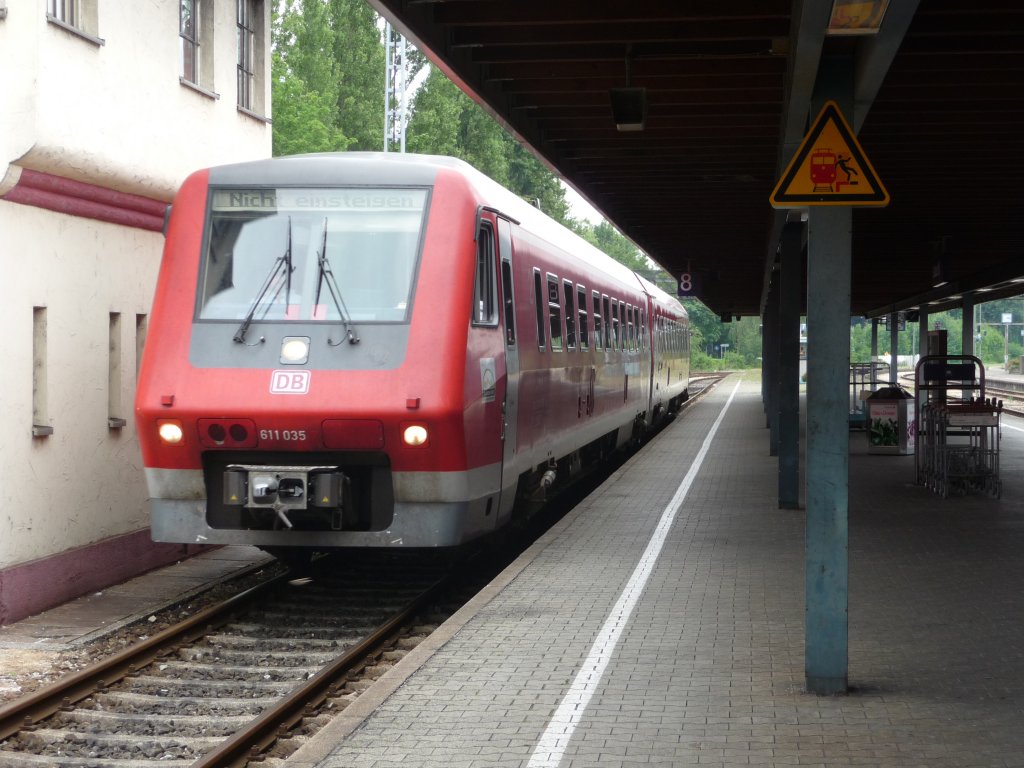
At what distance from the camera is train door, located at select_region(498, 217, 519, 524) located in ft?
35.7

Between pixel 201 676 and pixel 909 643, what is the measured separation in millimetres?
4296

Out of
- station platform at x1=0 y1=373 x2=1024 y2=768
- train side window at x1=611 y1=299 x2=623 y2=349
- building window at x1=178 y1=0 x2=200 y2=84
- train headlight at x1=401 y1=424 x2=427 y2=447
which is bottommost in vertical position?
station platform at x1=0 y1=373 x2=1024 y2=768

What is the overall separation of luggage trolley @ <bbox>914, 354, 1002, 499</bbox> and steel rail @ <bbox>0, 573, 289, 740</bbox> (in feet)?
30.4

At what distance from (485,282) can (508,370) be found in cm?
88

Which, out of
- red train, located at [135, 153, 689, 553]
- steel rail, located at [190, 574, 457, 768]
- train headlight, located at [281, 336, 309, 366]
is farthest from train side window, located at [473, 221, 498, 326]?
steel rail, located at [190, 574, 457, 768]

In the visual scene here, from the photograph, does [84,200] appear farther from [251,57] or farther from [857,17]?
[857,17]

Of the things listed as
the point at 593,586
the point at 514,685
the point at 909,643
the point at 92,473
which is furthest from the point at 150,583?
the point at 909,643

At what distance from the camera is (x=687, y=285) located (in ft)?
94.0

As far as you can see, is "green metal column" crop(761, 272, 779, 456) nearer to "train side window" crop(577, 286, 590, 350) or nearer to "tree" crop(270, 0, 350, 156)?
"train side window" crop(577, 286, 590, 350)

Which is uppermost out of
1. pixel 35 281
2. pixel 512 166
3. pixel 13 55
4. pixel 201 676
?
pixel 512 166

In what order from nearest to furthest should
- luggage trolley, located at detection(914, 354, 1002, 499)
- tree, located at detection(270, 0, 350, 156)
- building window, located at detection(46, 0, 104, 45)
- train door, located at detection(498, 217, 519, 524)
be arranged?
train door, located at detection(498, 217, 519, 524) < building window, located at detection(46, 0, 104, 45) < luggage trolley, located at detection(914, 354, 1002, 499) < tree, located at detection(270, 0, 350, 156)

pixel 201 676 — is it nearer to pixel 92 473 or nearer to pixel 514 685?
pixel 514 685

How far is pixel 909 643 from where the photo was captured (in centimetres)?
828

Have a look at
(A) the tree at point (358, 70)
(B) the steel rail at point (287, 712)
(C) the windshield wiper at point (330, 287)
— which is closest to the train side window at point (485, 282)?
(C) the windshield wiper at point (330, 287)
